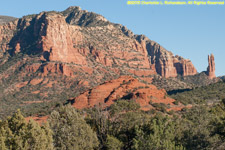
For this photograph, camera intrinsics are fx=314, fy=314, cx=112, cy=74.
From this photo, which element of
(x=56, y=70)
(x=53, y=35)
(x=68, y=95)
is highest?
(x=53, y=35)

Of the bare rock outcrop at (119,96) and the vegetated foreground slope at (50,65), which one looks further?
the vegetated foreground slope at (50,65)

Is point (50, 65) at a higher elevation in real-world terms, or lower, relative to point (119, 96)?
higher

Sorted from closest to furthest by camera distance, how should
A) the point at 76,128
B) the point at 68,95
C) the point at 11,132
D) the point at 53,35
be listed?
the point at 11,132
the point at 76,128
the point at 68,95
the point at 53,35

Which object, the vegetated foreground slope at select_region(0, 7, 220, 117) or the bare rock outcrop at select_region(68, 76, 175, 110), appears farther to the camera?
the vegetated foreground slope at select_region(0, 7, 220, 117)

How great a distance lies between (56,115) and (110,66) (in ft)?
479

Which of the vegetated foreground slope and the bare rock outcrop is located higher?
the vegetated foreground slope

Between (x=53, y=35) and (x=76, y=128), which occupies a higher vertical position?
(x=53, y=35)

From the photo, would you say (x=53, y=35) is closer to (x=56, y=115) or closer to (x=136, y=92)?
(x=136, y=92)

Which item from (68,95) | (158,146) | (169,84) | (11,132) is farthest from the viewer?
(169,84)

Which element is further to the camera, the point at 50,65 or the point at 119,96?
the point at 50,65

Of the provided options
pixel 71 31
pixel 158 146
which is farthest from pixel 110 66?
pixel 158 146

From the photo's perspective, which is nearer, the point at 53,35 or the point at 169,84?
the point at 53,35

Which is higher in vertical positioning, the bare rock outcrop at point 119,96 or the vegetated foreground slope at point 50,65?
the vegetated foreground slope at point 50,65

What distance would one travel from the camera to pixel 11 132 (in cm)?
3272
